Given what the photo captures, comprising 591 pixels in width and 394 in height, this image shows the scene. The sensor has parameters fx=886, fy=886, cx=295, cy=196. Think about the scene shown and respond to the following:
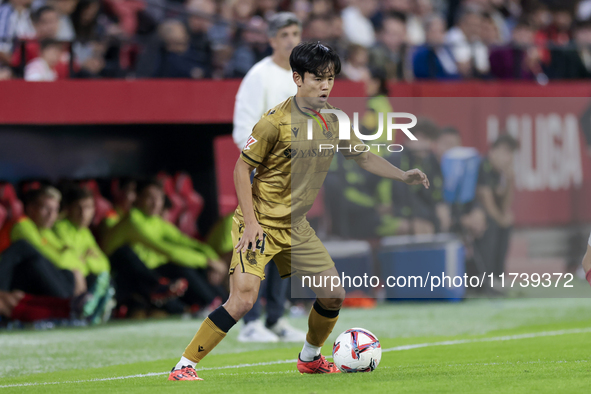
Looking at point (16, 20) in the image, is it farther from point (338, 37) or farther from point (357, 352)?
point (357, 352)

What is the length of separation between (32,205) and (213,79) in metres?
2.38

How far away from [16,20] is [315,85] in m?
5.82

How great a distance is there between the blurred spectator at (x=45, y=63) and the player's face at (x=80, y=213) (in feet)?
4.30

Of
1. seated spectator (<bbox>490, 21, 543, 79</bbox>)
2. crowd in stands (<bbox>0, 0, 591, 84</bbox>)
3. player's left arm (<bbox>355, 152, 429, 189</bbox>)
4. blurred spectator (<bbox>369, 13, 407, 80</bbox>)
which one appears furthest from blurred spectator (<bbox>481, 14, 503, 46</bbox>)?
player's left arm (<bbox>355, 152, 429, 189</bbox>)

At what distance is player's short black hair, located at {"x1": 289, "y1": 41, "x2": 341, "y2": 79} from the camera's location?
16.0 feet

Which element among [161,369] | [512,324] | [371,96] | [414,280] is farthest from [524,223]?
[161,369]

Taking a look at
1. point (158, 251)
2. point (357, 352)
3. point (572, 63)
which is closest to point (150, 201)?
point (158, 251)

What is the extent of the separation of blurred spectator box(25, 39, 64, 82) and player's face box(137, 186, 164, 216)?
1568mm

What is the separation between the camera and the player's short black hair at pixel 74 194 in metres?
9.23

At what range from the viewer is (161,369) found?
594 cm

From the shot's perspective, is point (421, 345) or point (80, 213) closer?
point (421, 345)

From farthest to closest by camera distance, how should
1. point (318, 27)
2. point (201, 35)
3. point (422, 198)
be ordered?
point (318, 27), point (422, 198), point (201, 35)

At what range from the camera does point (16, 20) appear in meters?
9.65

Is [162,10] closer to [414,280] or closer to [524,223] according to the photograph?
[414,280]
